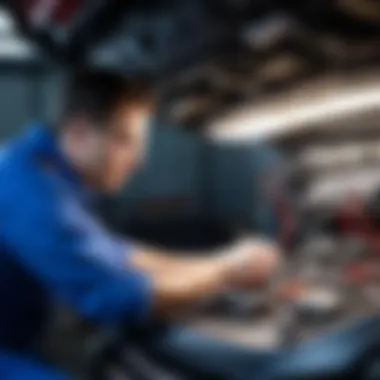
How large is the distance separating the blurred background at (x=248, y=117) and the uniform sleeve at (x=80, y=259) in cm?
2

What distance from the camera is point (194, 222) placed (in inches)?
40.7

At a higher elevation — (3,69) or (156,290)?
(3,69)

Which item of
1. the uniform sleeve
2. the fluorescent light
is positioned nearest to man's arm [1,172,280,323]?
the uniform sleeve

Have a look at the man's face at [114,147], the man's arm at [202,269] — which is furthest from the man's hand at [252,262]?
the man's face at [114,147]

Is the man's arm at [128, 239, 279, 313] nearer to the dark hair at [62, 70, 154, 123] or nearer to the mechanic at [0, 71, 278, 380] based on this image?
the mechanic at [0, 71, 278, 380]

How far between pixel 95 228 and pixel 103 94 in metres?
0.11

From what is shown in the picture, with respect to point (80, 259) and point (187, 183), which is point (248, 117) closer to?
point (187, 183)

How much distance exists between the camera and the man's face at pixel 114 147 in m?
1.01

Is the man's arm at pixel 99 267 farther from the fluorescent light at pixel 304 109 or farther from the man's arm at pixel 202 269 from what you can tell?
the fluorescent light at pixel 304 109

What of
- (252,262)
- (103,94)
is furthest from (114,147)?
(252,262)

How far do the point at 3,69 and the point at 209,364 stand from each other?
32 centimetres

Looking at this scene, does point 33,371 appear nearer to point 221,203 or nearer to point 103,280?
point 103,280

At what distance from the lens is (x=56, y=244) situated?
103cm

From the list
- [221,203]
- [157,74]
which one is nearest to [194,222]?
[221,203]
